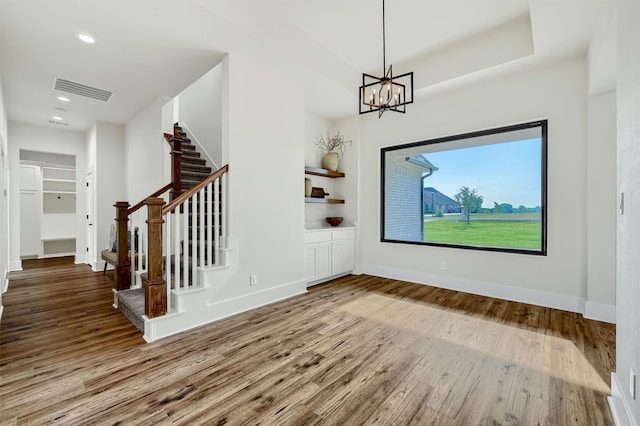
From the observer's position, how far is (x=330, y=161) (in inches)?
209

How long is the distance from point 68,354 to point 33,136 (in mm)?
5857

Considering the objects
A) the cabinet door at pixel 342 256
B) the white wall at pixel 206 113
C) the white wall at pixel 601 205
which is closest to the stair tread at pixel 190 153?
the white wall at pixel 206 113

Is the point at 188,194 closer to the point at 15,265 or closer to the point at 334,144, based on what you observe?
the point at 334,144

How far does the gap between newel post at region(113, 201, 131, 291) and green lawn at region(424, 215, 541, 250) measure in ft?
14.4

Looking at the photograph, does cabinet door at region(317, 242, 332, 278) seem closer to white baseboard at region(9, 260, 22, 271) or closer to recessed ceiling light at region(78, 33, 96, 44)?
recessed ceiling light at region(78, 33, 96, 44)

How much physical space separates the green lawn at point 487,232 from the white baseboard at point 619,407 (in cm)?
227

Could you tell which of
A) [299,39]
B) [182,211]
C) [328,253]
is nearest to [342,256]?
[328,253]

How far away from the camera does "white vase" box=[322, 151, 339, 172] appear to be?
209 inches

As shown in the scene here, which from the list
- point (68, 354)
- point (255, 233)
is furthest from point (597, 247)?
point (68, 354)

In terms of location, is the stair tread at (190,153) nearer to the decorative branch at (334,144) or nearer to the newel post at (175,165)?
the newel post at (175,165)

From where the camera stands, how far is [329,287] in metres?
4.46

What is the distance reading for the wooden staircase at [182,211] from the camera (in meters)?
2.99

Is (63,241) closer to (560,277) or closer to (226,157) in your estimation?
(226,157)

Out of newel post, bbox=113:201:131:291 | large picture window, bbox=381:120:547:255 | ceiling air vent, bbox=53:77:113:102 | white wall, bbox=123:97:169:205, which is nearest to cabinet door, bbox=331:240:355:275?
large picture window, bbox=381:120:547:255
